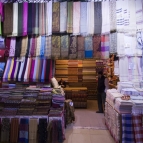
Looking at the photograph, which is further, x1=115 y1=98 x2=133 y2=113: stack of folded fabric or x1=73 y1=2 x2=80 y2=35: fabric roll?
x1=73 y1=2 x2=80 y2=35: fabric roll

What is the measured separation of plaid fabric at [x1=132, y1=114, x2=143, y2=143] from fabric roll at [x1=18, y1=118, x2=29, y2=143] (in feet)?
6.48

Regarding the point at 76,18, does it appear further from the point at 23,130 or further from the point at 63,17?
the point at 23,130

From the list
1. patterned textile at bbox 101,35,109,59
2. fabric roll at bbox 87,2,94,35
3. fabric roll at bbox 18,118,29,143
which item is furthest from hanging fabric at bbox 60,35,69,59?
fabric roll at bbox 18,118,29,143

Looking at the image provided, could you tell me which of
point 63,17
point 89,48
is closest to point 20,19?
point 63,17

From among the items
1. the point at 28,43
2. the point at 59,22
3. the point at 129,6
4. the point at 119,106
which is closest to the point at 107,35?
the point at 129,6

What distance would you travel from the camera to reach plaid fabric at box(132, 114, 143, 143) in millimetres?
2566

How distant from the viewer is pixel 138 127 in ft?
8.53

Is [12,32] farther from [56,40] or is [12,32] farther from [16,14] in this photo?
[56,40]

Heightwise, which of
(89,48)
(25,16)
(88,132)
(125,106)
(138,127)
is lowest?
(88,132)

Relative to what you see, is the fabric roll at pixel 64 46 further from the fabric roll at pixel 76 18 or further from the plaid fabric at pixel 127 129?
the plaid fabric at pixel 127 129

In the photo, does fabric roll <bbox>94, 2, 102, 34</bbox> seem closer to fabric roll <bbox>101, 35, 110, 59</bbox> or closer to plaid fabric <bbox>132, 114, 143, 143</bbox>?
fabric roll <bbox>101, 35, 110, 59</bbox>

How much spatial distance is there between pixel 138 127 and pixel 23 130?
2108 millimetres

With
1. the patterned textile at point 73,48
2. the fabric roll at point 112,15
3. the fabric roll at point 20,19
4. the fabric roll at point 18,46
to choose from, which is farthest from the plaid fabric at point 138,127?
the fabric roll at point 20,19

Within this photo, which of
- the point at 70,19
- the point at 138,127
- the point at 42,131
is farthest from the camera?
the point at 70,19
